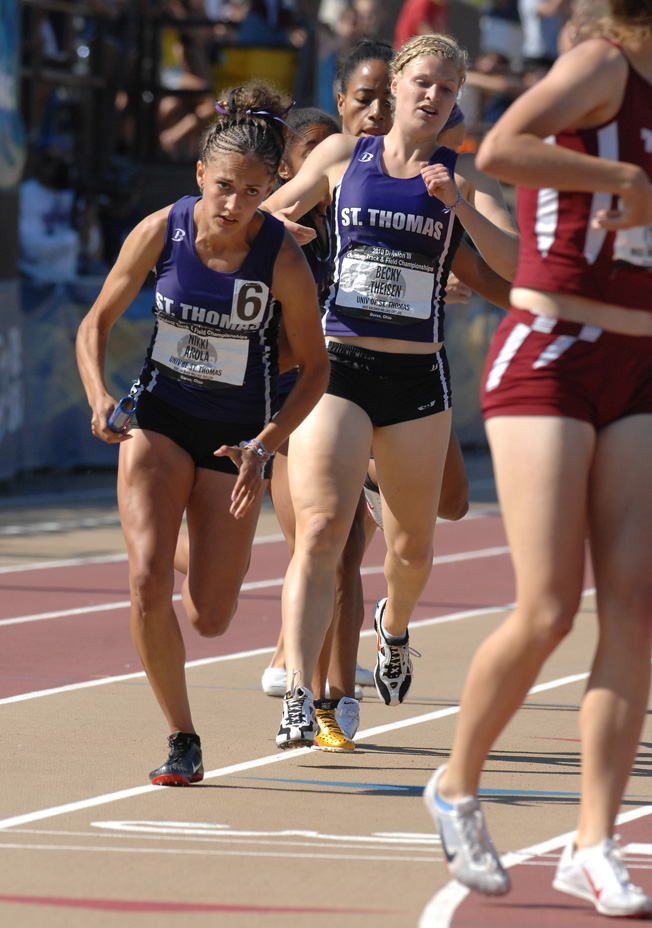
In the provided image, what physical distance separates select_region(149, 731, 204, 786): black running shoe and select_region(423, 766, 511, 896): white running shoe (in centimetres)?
162

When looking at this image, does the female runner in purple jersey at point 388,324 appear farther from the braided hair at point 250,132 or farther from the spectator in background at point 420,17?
the spectator in background at point 420,17

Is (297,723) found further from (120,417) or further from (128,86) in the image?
(128,86)

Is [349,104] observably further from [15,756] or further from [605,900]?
[605,900]

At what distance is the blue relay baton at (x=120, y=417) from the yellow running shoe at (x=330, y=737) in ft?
5.20

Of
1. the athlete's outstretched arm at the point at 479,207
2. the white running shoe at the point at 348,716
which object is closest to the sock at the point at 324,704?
the white running shoe at the point at 348,716

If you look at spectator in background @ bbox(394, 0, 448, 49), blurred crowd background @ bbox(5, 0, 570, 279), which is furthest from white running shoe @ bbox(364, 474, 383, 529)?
spectator in background @ bbox(394, 0, 448, 49)

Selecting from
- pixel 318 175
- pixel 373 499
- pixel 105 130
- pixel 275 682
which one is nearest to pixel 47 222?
pixel 105 130

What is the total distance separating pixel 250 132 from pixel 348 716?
2.27 meters

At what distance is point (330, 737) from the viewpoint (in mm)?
6379

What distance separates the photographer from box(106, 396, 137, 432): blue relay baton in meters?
5.45

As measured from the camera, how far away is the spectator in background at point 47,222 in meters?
17.8

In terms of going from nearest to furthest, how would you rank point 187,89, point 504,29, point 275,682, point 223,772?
point 223,772
point 275,682
point 187,89
point 504,29

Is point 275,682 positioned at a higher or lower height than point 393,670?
lower

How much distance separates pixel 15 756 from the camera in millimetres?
6023
